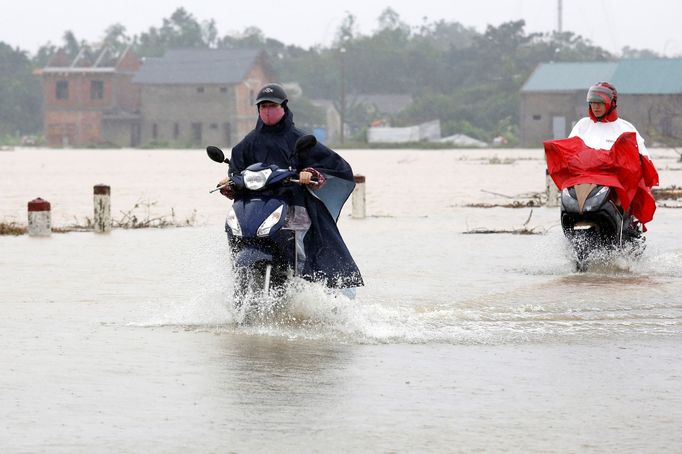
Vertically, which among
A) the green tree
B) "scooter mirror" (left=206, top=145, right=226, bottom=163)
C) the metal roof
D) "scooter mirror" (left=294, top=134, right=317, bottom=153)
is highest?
the metal roof

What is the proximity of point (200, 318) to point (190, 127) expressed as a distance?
106 meters

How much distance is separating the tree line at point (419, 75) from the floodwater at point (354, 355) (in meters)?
98.9

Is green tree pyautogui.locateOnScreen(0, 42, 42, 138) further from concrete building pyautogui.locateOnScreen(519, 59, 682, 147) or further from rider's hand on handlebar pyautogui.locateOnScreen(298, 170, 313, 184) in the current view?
rider's hand on handlebar pyautogui.locateOnScreen(298, 170, 313, 184)

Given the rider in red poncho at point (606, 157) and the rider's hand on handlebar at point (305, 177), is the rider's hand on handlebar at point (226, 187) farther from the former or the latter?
the rider in red poncho at point (606, 157)

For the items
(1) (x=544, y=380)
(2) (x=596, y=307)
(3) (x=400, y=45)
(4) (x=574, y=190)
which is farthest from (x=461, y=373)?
(3) (x=400, y=45)

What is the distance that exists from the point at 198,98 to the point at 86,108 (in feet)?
30.1

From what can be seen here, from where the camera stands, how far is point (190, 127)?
115m

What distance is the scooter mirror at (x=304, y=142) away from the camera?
9719 mm

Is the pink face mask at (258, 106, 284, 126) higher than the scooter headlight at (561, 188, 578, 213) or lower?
higher

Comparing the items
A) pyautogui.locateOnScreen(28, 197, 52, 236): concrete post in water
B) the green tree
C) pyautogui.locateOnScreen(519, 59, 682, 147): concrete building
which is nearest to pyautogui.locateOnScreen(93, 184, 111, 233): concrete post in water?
pyautogui.locateOnScreen(28, 197, 52, 236): concrete post in water

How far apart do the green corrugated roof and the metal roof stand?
898 inches

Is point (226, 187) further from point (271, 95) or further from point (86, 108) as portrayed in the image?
point (86, 108)

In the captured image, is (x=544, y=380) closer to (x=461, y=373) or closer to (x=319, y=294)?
(x=461, y=373)

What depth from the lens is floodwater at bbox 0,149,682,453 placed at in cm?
653
